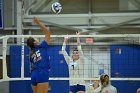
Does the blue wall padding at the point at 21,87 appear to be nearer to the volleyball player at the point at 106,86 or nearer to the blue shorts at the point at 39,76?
the volleyball player at the point at 106,86

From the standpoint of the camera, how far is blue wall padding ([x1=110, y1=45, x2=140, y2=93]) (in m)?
10.1

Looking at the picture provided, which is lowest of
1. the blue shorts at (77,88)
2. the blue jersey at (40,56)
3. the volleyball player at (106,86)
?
the blue shorts at (77,88)

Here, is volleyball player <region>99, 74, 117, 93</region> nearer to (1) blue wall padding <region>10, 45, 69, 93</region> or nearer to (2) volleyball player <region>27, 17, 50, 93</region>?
(2) volleyball player <region>27, 17, 50, 93</region>

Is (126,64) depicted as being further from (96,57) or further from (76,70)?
(76,70)

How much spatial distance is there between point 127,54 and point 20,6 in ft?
12.4

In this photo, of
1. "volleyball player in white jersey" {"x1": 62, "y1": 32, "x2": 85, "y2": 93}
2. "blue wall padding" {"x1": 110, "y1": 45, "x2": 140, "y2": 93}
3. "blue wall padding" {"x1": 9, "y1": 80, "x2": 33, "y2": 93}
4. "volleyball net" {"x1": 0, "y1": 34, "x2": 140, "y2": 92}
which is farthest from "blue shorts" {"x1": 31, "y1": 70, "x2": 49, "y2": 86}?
"blue wall padding" {"x1": 9, "y1": 80, "x2": 33, "y2": 93}

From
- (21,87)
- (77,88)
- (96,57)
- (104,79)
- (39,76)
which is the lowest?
(21,87)

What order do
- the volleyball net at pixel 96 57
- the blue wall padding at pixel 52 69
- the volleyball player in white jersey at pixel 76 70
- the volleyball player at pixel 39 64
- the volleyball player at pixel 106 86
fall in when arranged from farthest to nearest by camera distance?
the blue wall padding at pixel 52 69, the volleyball net at pixel 96 57, the volleyball player in white jersey at pixel 76 70, the volleyball player at pixel 106 86, the volleyball player at pixel 39 64

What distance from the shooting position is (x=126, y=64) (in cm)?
1001

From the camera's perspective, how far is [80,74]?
7.30 meters

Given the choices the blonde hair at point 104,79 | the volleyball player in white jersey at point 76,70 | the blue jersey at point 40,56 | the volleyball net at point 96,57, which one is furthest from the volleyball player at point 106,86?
the volleyball net at point 96,57

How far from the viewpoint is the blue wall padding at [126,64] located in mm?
10141

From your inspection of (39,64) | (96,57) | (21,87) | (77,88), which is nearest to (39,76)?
(39,64)

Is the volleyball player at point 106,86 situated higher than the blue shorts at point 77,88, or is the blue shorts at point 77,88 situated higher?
the volleyball player at point 106,86
